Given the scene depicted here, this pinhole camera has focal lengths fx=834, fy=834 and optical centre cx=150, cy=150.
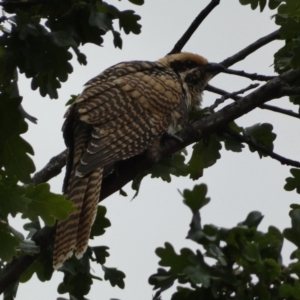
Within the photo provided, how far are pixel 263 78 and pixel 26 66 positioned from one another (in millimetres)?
1551

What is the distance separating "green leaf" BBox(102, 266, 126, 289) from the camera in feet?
14.6

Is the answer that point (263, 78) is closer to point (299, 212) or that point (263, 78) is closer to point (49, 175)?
point (49, 175)

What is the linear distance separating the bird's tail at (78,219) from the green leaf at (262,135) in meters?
0.85

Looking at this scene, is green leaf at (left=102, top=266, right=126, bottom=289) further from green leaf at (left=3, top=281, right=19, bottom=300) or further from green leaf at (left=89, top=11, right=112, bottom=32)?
green leaf at (left=89, top=11, right=112, bottom=32)

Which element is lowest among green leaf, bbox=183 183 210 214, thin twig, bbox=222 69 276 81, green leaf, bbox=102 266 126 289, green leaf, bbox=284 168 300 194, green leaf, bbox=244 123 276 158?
green leaf, bbox=183 183 210 214

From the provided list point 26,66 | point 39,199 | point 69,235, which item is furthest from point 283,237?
point 26,66

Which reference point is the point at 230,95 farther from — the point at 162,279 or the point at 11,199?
the point at 162,279

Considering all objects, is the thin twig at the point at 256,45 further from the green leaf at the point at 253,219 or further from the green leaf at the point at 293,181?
the green leaf at the point at 253,219

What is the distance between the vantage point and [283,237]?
285 cm

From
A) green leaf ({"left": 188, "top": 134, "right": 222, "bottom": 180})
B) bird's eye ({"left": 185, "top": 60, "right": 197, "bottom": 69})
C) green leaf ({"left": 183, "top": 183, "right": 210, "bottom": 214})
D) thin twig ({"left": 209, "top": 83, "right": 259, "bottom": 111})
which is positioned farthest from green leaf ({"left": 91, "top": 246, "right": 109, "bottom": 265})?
bird's eye ({"left": 185, "top": 60, "right": 197, "bottom": 69})

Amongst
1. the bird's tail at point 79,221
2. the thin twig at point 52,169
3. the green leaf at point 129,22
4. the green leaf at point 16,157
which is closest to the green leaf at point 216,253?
the green leaf at point 16,157

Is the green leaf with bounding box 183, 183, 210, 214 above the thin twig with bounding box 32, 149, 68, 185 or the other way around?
the other way around

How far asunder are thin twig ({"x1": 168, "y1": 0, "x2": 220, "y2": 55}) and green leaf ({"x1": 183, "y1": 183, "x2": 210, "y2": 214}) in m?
2.73

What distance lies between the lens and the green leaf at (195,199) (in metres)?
2.78
